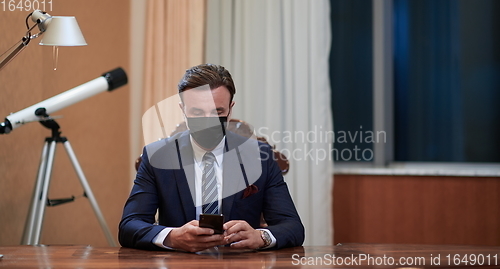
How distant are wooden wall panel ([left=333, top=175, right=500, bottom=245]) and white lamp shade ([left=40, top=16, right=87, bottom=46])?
6.57ft

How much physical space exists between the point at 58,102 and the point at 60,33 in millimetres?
680

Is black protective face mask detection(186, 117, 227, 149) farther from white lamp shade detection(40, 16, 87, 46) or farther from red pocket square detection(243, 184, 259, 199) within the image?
white lamp shade detection(40, 16, 87, 46)

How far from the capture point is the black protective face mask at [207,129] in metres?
1.73

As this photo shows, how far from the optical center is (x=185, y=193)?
5.68ft

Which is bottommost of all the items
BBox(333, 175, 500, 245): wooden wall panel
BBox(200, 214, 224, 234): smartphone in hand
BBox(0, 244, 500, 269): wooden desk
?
BBox(333, 175, 500, 245): wooden wall panel

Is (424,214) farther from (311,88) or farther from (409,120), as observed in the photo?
(311,88)

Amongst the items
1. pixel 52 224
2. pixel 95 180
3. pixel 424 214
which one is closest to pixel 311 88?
pixel 424 214

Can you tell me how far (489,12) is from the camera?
3342mm

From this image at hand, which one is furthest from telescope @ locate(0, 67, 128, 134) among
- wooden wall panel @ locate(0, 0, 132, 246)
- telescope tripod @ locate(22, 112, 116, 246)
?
wooden wall panel @ locate(0, 0, 132, 246)

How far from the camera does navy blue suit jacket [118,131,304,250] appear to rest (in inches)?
66.6

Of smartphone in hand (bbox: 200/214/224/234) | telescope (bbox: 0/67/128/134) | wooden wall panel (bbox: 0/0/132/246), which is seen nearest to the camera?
smartphone in hand (bbox: 200/214/224/234)

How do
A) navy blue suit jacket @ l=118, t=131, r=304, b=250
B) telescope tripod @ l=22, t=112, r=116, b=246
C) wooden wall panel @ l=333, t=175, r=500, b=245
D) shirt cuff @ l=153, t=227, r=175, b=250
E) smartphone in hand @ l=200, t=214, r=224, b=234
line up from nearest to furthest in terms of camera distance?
smartphone in hand @ l=200, t=214, r=224, b=234
shirt cuff @ l=153, t=227, r=175, b=250
navy blue suit jacket @ l=118, t=131, r=304, b=250
telescope tripod @ l=22, t=112, r=116, b=246
wooden wall panel @ l=333, t=175, r=500, b=245

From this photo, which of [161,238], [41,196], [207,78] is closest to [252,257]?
[161,238]

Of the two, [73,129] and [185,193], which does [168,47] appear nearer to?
[73,129]
